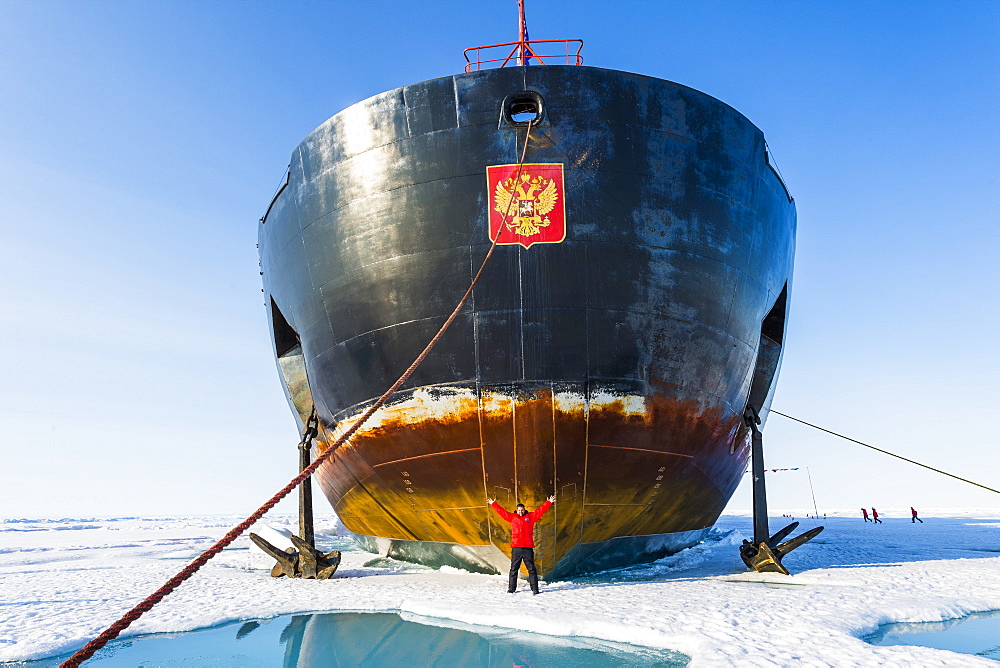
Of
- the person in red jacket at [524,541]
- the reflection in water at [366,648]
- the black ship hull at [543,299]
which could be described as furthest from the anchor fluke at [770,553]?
the reflection in water at [366,648]

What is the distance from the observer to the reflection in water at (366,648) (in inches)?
145

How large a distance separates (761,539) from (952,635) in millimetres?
2540

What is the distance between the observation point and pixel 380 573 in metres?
6.93

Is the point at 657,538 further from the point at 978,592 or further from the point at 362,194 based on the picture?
the point at 362,194

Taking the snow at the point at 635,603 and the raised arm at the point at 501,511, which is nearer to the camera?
the snow at the point at 635,603

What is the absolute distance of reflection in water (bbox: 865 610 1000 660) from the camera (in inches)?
150

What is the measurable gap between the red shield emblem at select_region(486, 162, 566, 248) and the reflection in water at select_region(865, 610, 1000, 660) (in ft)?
12.5

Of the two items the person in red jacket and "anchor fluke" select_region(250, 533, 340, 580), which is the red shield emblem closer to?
the person in red jacket

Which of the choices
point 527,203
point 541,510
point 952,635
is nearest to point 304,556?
point 541,510

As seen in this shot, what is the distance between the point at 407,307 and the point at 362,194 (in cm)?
123

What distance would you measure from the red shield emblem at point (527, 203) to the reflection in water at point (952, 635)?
3799mm

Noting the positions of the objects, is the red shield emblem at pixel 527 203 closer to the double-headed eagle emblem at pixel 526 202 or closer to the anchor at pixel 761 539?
the double-headed eagle emblem at pixel 526 202

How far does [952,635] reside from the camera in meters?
4.17

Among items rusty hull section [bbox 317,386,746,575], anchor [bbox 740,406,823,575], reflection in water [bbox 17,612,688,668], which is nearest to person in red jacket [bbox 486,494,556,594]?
rusty hull section [bbox 317,386,746,575]
